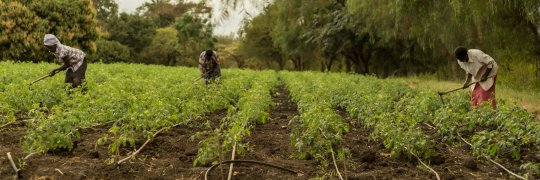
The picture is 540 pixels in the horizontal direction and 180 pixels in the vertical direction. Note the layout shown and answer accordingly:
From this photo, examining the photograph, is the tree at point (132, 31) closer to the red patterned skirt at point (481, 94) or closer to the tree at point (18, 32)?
the tree at point (18, 32)

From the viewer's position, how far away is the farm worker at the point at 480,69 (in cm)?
987

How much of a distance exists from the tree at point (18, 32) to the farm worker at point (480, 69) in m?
23.0

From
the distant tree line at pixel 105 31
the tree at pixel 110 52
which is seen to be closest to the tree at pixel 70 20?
the distant tree line at pixel 105 31

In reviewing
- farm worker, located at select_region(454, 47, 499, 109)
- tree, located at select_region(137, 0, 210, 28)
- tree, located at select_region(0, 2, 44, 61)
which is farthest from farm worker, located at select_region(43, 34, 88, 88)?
tree, located at select_region(137, 0, 210, 28)

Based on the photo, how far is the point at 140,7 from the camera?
6200 centimetres

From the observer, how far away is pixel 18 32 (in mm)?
27219

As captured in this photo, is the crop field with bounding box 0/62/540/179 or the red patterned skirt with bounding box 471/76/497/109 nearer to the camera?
the crop field with bounding box 0/62/540/179

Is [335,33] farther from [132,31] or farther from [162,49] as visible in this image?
[132,31]

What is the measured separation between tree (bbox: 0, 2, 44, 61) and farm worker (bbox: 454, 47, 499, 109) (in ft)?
75.5

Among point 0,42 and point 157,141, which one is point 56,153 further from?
point 0,42

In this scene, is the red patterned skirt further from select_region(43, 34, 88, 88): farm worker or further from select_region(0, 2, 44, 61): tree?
select_region(0, 2, 44, 61): tree

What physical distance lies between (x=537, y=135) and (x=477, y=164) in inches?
29.1

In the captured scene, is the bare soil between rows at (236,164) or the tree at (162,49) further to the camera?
the tree at (162,49)

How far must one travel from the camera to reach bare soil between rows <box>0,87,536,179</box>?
5410mm
